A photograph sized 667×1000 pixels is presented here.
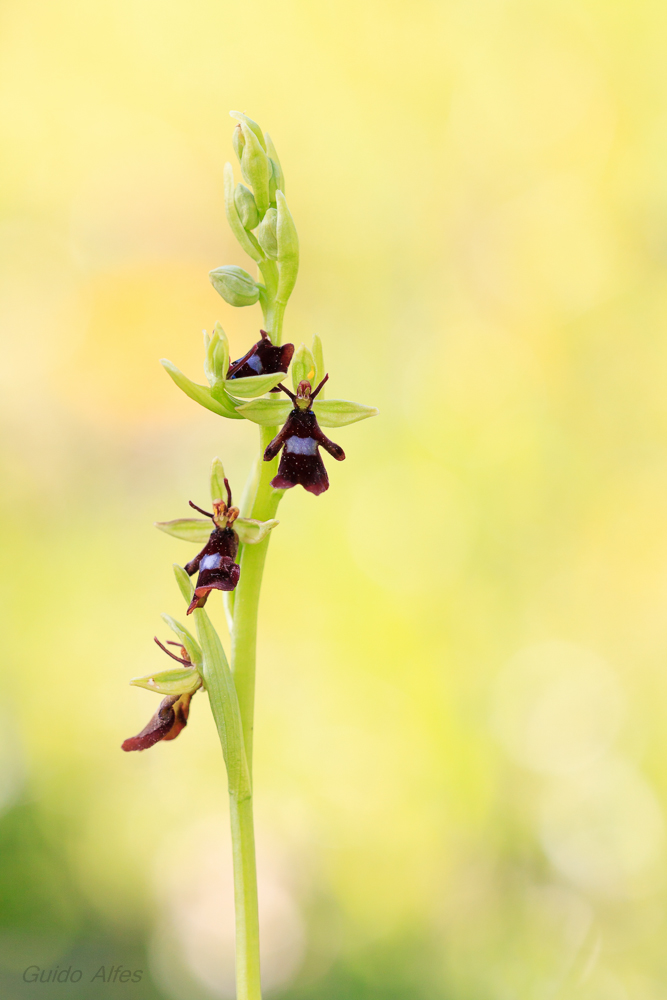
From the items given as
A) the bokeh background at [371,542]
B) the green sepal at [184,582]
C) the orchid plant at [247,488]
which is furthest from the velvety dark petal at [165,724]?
the bokeh background at [371,542]

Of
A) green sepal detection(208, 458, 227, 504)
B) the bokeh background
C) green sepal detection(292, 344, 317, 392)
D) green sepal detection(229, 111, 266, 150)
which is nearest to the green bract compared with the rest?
green sepal detection(208, 458, 227, 504)

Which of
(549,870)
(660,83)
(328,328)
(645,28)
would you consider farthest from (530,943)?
(645,28)

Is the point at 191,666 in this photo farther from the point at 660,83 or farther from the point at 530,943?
the point at 660,83

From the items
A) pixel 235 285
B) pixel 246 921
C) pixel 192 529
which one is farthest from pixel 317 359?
pixel 246 921

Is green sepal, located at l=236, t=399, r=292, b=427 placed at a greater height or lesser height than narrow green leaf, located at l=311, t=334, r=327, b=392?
lesser

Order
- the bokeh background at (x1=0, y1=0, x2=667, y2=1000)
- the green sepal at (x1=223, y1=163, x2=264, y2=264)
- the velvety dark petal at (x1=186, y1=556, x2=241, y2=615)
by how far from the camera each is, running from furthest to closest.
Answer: the bokeh background at (x1=0, y1=0, x2=667, y2=1000) < the green sepal at (x1=223, y1=163, x2=264, y2=264) < the velvety dark petal at (x1=186, y1=556, x2=241, y2=615)

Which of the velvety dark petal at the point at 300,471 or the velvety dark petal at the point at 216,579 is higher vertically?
the velvety dark petal at the point at 300,471

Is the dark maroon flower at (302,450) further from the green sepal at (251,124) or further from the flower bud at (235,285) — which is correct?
the green sepal at (251,124)

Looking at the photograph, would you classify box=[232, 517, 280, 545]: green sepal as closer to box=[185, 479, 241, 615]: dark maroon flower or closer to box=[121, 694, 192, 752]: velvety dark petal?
box=[185, 479, 241, 615]: dark maroon flower
